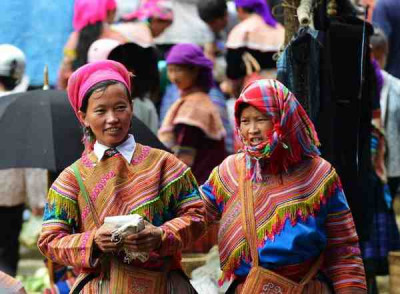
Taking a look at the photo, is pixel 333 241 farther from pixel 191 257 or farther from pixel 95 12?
pixel 95 12

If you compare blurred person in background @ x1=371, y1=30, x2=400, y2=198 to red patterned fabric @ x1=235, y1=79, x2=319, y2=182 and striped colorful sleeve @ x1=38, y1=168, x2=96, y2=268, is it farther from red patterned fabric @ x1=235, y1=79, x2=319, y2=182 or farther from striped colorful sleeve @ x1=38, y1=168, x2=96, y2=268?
striped colorful sleeve @ x1=38, y1=168, x2=96, y2=268

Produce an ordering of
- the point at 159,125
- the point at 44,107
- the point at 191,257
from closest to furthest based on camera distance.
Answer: the point at 44,107, the point at 191,257, the point at 159,125

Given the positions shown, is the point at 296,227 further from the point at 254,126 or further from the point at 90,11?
the point at 90,11

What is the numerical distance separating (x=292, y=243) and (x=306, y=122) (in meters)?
0.65

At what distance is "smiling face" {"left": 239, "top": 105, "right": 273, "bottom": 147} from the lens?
6383 mm

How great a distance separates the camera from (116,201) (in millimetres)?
6211

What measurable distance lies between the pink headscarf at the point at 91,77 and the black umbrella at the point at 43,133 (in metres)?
1.64

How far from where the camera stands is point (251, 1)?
Result: 11.5 m

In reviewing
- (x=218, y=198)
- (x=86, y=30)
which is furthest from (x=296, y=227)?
(x=86, y=30)

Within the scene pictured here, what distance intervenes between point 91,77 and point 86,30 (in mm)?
4848

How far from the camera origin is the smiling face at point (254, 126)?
6383mm

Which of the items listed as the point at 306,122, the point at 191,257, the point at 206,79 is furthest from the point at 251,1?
the point at 306,122

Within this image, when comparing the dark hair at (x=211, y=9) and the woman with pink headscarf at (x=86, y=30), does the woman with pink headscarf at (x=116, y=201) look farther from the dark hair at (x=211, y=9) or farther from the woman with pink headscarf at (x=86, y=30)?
the dark hair at (x=211, y=9)

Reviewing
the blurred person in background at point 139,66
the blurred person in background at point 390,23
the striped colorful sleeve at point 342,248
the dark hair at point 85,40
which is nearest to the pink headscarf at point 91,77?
the striped colorful sleeve at point 342,248
